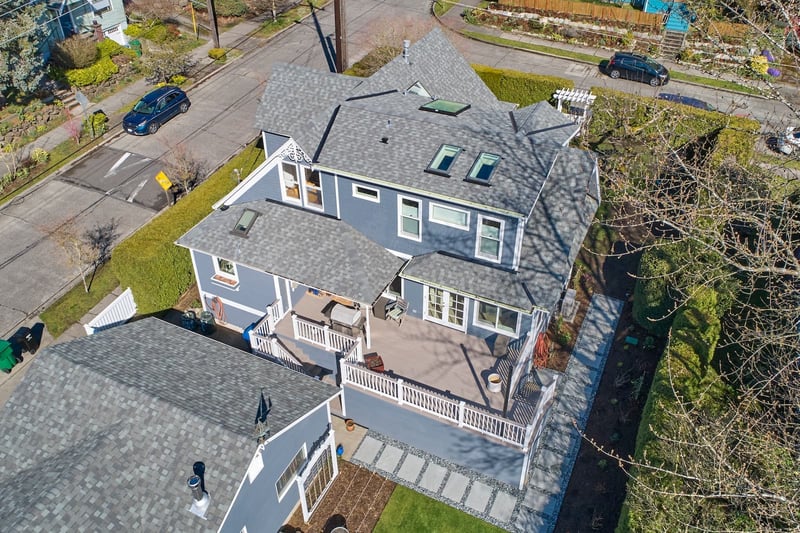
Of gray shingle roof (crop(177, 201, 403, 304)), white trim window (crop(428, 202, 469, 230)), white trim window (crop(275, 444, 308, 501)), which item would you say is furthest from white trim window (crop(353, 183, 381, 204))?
white trim window (crop(275, 444, 308, 501))

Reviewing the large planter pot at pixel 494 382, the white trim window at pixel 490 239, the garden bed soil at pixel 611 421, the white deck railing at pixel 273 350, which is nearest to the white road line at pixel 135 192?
the white deck railing at pixel 273 350

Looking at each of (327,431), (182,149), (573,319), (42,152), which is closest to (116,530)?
(327,431)

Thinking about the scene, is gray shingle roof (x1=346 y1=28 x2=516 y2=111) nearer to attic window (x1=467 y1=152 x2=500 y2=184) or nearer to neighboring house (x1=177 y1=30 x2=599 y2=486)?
neighboring house (x1=177 y1=30 x2=599 y2=486)

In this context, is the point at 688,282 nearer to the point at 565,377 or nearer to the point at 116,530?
the point at 565,377

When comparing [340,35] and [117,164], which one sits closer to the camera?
[117,164]

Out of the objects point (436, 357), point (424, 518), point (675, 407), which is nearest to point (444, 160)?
point (436, 357)

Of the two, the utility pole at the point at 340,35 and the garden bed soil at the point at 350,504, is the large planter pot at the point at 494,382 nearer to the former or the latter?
the garden bed soil at the point at 350,504

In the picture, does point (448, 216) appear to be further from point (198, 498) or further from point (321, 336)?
point (198, 498)
